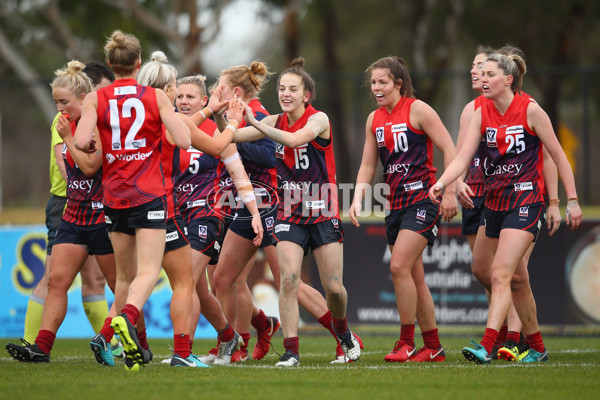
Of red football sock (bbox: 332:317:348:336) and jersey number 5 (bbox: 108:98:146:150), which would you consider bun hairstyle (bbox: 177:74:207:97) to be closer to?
jersey number 5 (bbox: 108:98:146:150)

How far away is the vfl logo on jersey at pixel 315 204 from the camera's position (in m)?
7.02

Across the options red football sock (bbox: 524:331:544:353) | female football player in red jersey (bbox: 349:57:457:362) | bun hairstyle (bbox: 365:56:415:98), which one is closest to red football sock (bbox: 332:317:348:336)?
female football player in red jersey (bbox: 349:57:457:362)

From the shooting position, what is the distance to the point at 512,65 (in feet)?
23.9

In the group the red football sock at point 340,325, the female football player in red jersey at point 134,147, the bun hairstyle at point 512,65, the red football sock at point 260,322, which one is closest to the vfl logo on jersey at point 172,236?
the female football player in red jersey at point 134,147

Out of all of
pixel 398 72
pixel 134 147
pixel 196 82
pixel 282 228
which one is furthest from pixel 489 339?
pixel 196 82

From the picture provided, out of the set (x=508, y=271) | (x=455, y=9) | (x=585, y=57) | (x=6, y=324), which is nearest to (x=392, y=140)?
(x=508, y=271)

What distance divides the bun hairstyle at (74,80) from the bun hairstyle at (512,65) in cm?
331

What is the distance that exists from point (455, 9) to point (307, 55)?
15.7 metres

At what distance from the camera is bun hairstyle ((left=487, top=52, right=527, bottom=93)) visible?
721 cm

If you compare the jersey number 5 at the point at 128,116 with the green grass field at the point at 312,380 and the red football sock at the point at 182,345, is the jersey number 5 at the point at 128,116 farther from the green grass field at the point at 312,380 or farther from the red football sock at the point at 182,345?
the green grass field at the point at 312,380

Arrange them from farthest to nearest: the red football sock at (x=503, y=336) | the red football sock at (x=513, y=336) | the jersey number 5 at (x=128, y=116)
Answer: the red football sock at (x=503, y=336) → the red football sock at (x=513, y=336) → the jersey number 5 at (x=128, y=116)

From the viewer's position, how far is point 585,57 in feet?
83.8

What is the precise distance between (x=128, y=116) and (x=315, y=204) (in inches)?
67.6

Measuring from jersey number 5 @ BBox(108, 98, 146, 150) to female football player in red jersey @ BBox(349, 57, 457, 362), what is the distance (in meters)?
1.97
